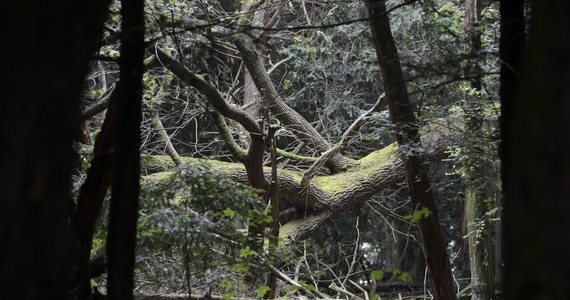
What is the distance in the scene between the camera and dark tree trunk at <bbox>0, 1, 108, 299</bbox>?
5.82ft

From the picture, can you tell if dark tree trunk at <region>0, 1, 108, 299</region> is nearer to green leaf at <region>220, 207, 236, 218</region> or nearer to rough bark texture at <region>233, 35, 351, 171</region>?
green leaf at <region>220, 207, 236, 218</region>

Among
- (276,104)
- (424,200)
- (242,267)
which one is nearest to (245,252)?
(242,267)

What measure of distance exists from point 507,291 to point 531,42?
2.41ft

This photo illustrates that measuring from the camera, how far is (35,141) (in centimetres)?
182

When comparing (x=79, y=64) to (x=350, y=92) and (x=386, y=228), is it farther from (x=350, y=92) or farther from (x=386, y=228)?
(x=386, y=228)

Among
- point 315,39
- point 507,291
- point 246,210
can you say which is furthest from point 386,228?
point 507,291

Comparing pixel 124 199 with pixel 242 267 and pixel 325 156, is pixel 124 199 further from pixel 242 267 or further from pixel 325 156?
pixel 325 156

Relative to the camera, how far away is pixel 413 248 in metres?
18.1

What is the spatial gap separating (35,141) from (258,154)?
7335mm

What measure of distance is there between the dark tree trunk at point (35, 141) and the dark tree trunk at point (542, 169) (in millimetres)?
1312

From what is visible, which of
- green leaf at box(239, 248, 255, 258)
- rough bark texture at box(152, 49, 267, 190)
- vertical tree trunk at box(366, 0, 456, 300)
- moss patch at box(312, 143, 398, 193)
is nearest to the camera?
green leaf at box(239, 248, 255, 258)

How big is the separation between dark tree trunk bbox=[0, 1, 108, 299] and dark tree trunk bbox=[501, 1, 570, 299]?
4.30 ft

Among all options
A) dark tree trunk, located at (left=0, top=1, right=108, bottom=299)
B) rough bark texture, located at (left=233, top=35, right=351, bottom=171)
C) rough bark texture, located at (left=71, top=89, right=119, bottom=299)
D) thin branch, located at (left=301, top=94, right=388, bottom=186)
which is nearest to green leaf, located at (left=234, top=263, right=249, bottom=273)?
rough bark texture, located at (left=71, top=89, right=119, bottom=299)

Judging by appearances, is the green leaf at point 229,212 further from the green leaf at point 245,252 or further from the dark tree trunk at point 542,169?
the dark tree trunk at point 542,169
